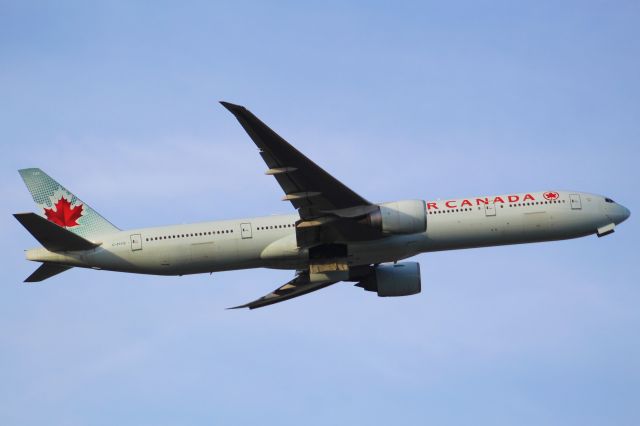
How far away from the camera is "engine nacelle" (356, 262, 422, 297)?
48000mm

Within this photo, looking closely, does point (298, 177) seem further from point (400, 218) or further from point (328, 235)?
point (400, 218)

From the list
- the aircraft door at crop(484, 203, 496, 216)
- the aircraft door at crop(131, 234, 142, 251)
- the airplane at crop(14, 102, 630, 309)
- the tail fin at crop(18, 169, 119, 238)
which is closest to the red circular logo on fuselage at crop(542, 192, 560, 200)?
the airplane at crop(14, 102, 630, 309)

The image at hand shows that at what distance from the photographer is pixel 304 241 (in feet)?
141

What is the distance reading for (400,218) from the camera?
136ft

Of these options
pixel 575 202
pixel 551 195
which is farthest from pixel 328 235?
pixel 575 202

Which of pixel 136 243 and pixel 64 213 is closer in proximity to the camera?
pixel 136 243

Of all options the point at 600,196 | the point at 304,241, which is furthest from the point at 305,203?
the point at 600,196

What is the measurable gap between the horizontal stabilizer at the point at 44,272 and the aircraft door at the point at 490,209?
68.1 ft

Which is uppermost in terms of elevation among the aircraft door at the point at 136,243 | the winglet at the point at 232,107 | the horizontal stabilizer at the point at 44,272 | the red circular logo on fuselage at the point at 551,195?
the winglet at the point at 232,107

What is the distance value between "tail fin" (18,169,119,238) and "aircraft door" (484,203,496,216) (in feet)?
62.4

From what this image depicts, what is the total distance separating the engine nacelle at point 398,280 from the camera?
48.0 m

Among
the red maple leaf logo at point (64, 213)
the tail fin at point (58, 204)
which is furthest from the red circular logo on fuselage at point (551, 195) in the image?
the red maple leaf logo at point (64, 213)

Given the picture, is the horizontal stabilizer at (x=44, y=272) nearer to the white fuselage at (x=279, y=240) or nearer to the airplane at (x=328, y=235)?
the airplane at (x=328, y=235)

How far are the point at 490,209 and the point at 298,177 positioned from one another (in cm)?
998
